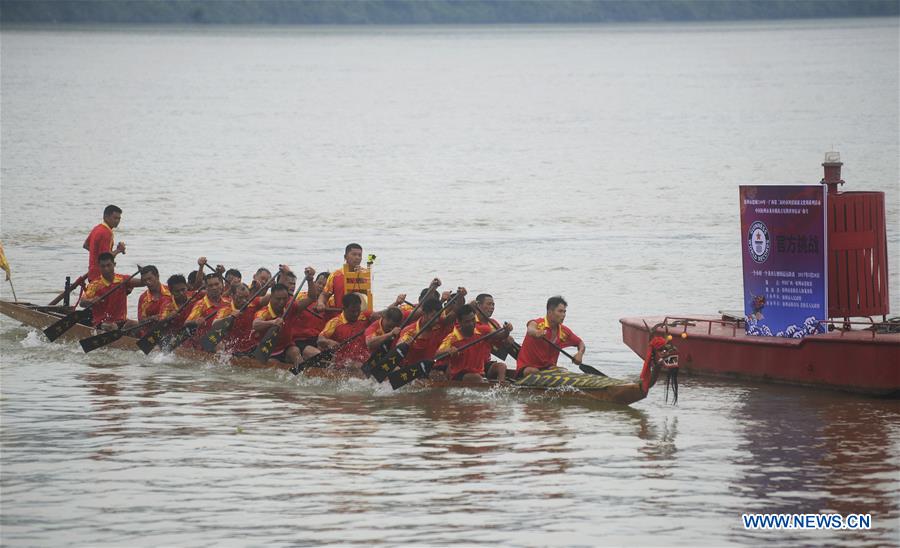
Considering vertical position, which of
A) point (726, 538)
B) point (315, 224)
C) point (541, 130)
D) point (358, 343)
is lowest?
point (726, 538)

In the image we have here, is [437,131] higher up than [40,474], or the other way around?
[437,131]

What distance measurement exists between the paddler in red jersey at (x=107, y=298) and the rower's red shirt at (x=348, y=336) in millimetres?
4828

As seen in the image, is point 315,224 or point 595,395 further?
point 315,224

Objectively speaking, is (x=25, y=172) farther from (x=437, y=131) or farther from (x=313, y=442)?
(x=313, y=442)

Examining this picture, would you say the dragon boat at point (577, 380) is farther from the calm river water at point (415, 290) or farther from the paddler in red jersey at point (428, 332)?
the paddler in red jersey at point (428, 332)

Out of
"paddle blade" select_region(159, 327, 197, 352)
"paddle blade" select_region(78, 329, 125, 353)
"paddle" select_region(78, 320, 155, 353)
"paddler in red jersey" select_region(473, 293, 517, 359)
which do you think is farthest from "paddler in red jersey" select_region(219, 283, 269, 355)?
"paddler in red jersey" select_region(473, 293, 517, 359)

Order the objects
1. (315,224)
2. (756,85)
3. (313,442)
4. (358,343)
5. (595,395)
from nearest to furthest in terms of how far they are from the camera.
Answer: (313,442) < (595,395) < (358,343) < (315,224) < (756,85)

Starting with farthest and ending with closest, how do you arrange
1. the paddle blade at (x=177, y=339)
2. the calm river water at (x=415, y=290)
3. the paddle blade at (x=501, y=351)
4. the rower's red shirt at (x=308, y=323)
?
the paddle blade at (x=177, y=339)
the rower's red shirt at (x=308, y=323)
the paddle blade at (x=501, y=351)
the calm river water at (x=415, y=290)

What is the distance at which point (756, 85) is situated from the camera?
11731 cm

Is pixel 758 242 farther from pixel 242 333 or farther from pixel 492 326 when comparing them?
pixel 242 333

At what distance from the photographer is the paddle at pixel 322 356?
2230 cm

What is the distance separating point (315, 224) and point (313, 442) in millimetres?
27864

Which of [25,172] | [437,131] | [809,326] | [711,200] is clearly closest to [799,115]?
[437,131]

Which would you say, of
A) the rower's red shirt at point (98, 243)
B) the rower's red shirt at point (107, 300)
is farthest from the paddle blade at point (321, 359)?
the rower's red shirt at point (98, 243)
